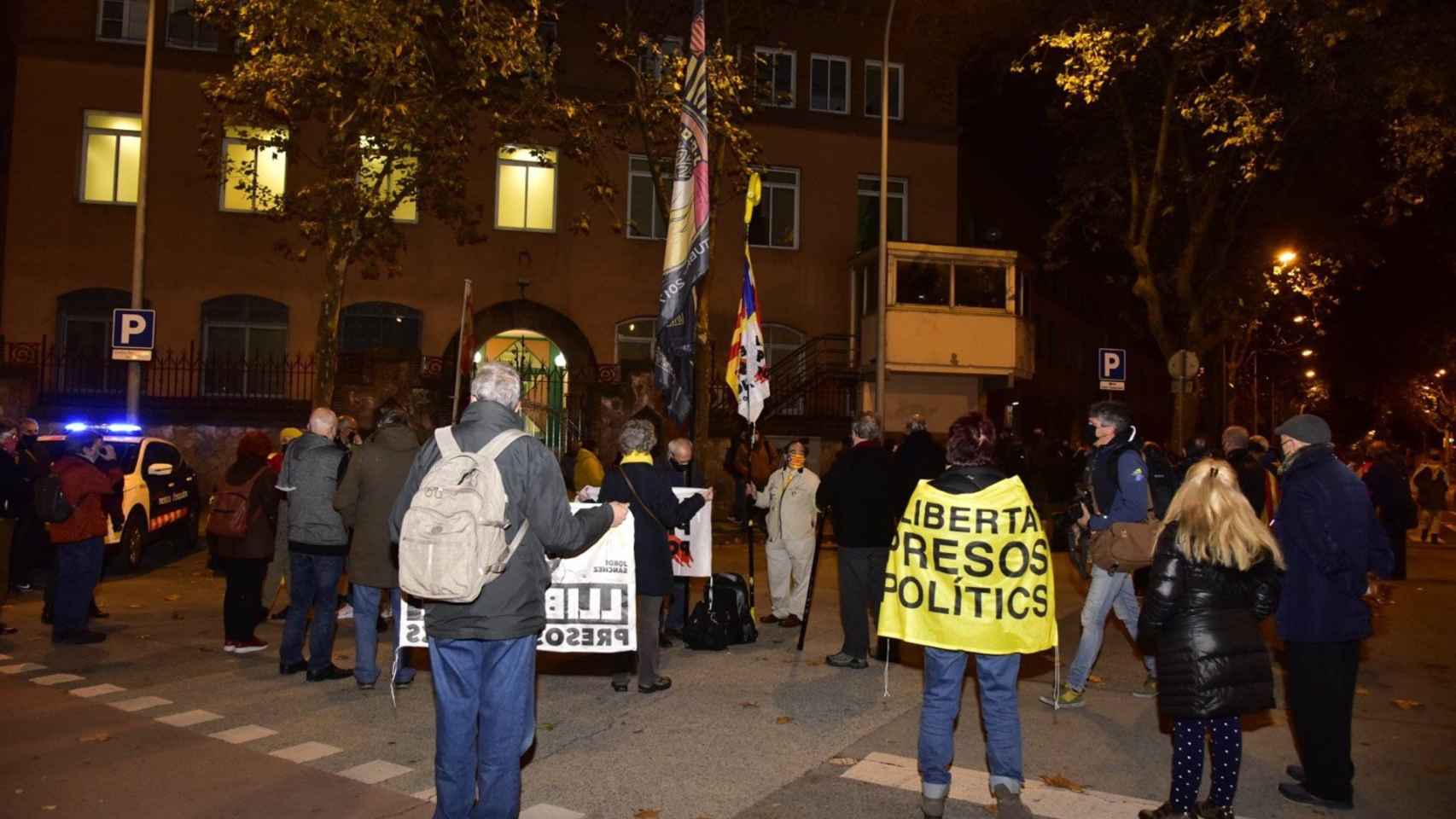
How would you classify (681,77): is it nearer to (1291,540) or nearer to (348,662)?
(348,662)

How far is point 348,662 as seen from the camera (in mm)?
9086

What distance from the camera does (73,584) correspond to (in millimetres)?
9758

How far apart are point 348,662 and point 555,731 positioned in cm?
290

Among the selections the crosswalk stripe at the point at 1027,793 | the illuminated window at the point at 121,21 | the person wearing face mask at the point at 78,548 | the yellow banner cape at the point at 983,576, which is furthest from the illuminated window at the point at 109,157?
the yellow banner cape at the point at 983,576

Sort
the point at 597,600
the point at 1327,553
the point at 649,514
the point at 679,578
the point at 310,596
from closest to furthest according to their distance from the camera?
the point at 1327,553 → the point at 597,600 → the point at 649,514 → the point at 310,596 → the point at 679,578

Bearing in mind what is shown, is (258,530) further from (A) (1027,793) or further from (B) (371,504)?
(A) (1027,793)

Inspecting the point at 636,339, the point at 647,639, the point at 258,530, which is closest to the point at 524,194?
the point at 636,339

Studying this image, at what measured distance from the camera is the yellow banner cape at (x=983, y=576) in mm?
5301

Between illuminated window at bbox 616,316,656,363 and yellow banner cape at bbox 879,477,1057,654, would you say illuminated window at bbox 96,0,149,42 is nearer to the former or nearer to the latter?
illuminated window at bbox 616,316,656,363

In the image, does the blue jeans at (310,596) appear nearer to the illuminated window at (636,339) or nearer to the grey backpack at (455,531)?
the grey backpack at (455,531)

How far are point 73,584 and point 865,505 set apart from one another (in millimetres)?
6852

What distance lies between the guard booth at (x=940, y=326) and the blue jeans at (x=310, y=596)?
2016cm

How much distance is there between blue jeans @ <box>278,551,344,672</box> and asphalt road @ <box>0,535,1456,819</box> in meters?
0.26

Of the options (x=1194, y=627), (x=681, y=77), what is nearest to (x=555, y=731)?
(x=1194, y=627)
